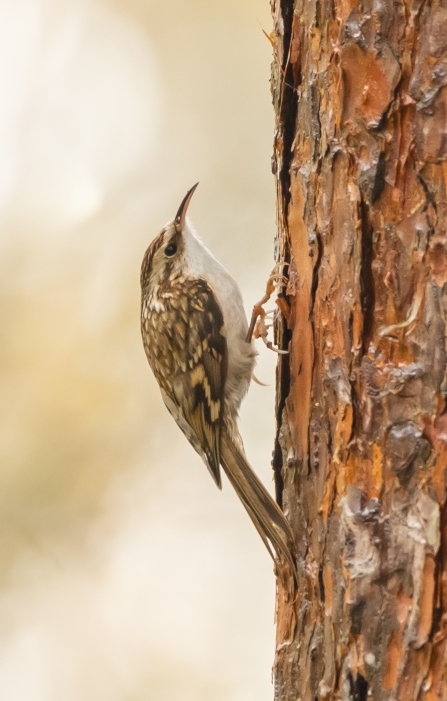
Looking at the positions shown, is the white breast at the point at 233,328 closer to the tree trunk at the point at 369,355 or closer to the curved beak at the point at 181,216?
the curved beak at the point at 181,216

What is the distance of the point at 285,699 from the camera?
1496 mm

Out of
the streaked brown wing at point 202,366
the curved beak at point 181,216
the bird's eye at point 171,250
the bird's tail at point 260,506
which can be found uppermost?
the curved beak at point 181,216

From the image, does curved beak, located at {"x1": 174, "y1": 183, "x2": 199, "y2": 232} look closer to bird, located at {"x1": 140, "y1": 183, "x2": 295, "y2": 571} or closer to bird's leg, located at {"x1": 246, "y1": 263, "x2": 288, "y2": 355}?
bird, located at {"x1": 140, "y1": 183, "x2": 295, "y2": 571}

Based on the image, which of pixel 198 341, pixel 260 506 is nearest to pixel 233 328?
pixel 198 341

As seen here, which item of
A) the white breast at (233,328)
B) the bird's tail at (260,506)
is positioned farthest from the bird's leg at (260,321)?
the bird's tail at (260,506)

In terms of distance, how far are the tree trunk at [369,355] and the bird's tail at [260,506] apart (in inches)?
2.4

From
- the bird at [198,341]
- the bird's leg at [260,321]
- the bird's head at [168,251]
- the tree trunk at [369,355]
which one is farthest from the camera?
the bird's head at [168,251]

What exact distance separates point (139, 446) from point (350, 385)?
2.10 meters

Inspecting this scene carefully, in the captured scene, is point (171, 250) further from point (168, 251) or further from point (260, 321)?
point (260, 321)

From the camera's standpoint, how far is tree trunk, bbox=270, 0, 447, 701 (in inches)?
48.4

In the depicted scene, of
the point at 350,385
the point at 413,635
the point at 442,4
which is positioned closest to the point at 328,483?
the point at 350,385

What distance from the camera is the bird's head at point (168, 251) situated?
7.92ft

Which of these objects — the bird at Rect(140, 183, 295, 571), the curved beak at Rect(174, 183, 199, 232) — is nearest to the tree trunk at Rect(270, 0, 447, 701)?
the bird at Rect(140, 183, 295, 571)

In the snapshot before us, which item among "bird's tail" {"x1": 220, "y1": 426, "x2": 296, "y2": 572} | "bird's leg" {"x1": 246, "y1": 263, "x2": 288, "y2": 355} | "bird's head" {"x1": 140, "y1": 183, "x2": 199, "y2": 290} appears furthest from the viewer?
"bird's head" {"x1": 140, "y1": 183, "x2": 199, "y2": 290}
